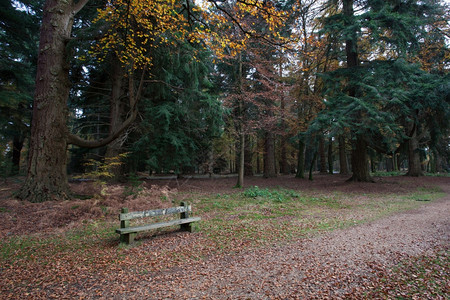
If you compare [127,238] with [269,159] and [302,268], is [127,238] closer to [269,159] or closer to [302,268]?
[302,268]

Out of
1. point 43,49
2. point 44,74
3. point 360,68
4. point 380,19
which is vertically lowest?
point 44,74

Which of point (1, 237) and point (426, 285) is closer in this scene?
point (426, 285)

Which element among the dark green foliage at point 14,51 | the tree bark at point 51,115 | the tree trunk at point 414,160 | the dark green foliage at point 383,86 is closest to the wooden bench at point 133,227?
the tree bark at point 51,115

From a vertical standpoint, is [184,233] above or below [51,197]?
below

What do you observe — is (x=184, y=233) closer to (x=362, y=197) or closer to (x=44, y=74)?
(x=44, y=74)

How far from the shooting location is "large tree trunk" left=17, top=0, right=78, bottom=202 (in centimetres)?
748

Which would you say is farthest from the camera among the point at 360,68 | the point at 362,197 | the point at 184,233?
the point at 360,68

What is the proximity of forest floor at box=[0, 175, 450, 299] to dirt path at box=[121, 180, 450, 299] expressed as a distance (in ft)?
0.05

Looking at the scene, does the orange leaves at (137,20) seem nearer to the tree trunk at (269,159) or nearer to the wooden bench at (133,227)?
the wooden bench at (133,227)

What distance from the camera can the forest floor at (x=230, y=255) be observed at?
3.23 m

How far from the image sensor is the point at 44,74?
25.6ft

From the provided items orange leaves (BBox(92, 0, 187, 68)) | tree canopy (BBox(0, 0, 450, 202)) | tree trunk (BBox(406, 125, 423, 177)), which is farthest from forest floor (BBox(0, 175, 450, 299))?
tree trunk (BBox(406, 125, 423, 177))

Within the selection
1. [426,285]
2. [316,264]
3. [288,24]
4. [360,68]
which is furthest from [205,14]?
[360,68]

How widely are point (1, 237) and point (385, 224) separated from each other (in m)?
8.84
